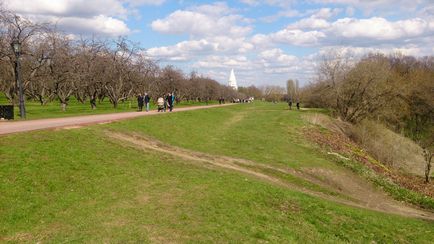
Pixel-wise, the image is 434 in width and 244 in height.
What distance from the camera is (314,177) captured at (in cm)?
1822

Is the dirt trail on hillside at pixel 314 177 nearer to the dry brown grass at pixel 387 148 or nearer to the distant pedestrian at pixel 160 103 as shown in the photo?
the dry brown grass at pixel 387 148

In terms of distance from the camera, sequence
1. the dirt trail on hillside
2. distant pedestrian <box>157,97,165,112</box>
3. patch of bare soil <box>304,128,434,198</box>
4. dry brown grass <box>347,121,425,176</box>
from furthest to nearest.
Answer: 1. distant pedestrian <box>157,97,165,112</box>
2. dry brown grass <box>347,121,425,176</box>
3. patch of bare soil <box>304,128,434,198</box>
4. the dirt trail on hillside

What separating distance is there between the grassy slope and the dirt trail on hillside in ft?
4.77

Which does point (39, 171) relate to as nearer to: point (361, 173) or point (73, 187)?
point (73, 187)

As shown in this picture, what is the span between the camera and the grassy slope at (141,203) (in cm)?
833

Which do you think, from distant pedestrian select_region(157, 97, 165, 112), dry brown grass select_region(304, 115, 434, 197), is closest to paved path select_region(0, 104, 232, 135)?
distant pedestrian select_region(157, 97, 165, 112)

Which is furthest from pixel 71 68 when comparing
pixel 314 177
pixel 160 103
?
pixel 314 177

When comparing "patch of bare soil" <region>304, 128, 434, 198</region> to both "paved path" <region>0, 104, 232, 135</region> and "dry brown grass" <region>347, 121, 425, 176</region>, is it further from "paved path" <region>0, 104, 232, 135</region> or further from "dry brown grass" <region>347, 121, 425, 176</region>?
"paved path" <region>0, 104, 232, 135</region>

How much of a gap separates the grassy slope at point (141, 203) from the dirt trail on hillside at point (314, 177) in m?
1.45

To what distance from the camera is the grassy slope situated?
833cm

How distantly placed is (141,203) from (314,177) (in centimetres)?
1067

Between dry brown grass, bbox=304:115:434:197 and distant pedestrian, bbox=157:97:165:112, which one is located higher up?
distant pedestrian, bbox=157:97:165:112

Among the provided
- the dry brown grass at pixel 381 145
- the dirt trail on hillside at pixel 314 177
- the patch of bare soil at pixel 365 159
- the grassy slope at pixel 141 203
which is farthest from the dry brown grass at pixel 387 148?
the grassy slope at pixel 141 203

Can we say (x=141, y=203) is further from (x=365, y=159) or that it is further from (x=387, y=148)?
(x=387, y=148)
